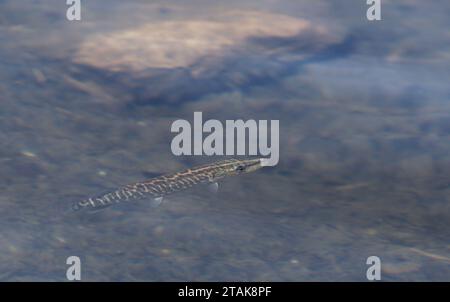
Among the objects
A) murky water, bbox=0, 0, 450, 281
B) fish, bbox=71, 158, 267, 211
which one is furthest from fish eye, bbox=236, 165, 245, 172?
murky water, bbox=0, 0, 450, 281

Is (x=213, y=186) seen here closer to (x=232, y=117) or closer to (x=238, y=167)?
(x=238, y=167)

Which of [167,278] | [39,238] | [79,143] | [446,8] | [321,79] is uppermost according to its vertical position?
[446,8]

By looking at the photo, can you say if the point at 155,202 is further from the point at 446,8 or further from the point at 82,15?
the point at 446,8

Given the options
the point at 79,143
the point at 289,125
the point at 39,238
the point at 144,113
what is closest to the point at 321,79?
the point at 289,125

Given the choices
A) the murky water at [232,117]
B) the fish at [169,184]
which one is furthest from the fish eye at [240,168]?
the murky water at [232,117]

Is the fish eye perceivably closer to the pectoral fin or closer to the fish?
the fish

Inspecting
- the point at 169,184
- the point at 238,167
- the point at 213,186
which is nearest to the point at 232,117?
the point at 238,167
